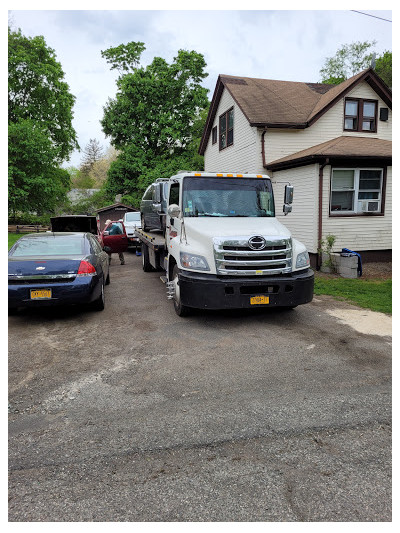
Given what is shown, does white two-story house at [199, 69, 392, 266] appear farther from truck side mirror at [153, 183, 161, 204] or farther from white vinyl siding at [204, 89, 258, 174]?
truck side mirror at [153, 183, 161, 204]

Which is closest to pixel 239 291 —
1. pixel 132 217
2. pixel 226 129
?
pixel 132 217

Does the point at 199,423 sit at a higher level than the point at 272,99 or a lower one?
lower

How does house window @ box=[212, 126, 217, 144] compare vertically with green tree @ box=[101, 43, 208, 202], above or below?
below

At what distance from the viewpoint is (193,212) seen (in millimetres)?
7172

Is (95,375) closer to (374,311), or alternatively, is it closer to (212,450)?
(212,450)

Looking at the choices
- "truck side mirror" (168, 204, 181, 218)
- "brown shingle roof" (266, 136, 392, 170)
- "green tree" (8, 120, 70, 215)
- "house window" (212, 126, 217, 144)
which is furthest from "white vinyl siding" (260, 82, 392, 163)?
"green tree" (8, 120, 70, 215)

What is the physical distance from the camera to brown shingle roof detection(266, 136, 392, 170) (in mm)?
12648

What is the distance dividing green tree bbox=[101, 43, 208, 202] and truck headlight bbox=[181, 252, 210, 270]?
25713mm

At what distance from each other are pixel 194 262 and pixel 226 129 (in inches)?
592

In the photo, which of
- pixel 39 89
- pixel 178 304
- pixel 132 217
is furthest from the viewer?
pixel 39 89

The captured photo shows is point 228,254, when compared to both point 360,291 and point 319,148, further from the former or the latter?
point 319,148

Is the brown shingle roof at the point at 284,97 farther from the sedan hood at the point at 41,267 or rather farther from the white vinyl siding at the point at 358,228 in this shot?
the sedan hood at the point at 41,267

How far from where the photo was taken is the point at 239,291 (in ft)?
19.6

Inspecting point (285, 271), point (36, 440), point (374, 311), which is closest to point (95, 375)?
point (36, 440)
